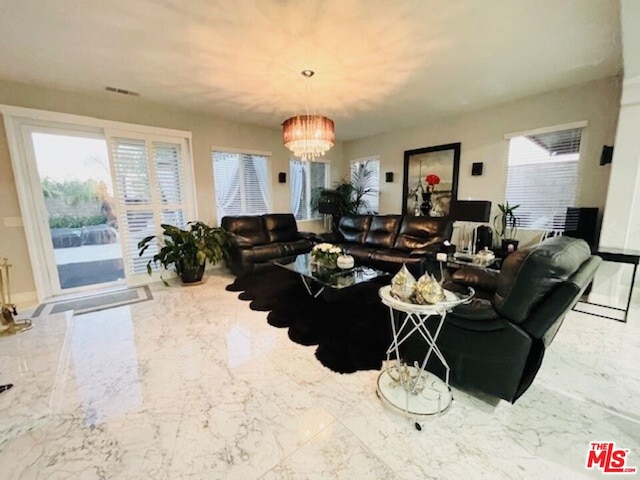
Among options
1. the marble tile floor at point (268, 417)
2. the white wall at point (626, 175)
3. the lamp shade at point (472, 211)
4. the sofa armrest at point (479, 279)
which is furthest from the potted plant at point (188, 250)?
the white wall at point (626, 175)

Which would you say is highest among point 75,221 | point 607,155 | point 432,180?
point 607,155

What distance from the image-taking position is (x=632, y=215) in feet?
8.95

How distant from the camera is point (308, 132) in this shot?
289 cm

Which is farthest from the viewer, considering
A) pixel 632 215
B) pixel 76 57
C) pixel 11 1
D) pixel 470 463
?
pixel 632 215

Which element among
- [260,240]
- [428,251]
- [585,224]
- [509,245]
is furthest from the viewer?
[260,240]

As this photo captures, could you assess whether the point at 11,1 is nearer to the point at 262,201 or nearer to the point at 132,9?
the point at 132,9

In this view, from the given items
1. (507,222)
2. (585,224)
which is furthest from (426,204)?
(585,224)

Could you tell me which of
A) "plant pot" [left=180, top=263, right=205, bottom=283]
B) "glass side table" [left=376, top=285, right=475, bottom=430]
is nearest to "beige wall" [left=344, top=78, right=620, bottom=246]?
"glass side table" [left=376, top=285, right=475, bottom=430]

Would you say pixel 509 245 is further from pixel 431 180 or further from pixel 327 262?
pixel 327 262

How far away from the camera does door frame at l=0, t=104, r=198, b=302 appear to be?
3.00 meters

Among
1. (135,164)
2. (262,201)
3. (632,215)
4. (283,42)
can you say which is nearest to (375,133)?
(262,201)

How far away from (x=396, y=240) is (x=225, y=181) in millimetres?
3163

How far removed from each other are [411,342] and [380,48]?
2497 millimetres

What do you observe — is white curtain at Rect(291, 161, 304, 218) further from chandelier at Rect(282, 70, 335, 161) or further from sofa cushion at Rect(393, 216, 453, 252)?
chandelier at Rect(282, 70, 335, 161)
